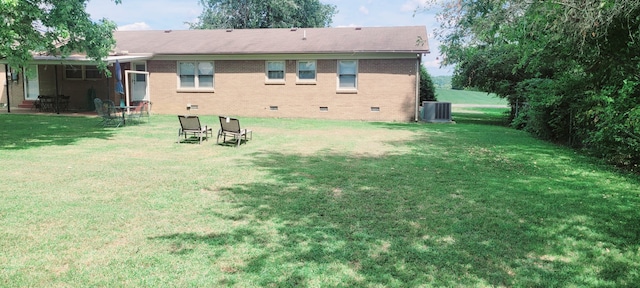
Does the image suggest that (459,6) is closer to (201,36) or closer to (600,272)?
(600,272)

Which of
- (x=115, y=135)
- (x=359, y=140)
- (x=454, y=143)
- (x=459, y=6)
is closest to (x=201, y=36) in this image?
(x=115, y=135)

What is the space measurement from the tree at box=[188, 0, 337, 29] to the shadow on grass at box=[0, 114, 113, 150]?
25.5 m

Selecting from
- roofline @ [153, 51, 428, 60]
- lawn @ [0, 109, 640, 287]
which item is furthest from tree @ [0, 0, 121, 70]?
roofline @ [153, 51, 428, 60]

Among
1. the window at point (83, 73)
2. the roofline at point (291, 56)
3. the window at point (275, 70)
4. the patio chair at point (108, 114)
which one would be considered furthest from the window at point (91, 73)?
the window at point (275, 70)

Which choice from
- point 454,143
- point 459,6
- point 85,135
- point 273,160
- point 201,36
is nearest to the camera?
point 459,6

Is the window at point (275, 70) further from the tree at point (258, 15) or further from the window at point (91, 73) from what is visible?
the tree at point (258, 15)

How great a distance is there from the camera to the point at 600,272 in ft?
13.2

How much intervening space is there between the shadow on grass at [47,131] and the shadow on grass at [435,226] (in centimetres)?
683

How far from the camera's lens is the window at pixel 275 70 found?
2259 centimetres

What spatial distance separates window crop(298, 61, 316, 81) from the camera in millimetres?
22281

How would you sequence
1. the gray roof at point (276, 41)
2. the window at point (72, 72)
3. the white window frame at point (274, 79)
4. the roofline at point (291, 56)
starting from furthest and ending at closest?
1. the window at point (72, 72)
2. the white window frame at point (274, 79)
3. the gray roof at point (276, 41)
4. the roofline at point (291, 56)

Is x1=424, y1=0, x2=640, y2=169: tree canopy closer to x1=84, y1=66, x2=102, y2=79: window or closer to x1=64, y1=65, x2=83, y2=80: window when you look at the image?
x1=84, y1=66, x2=102, y2=79: window

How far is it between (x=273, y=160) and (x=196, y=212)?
402 centimetres

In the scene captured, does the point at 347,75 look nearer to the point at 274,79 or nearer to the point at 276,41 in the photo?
the point at 274,79
